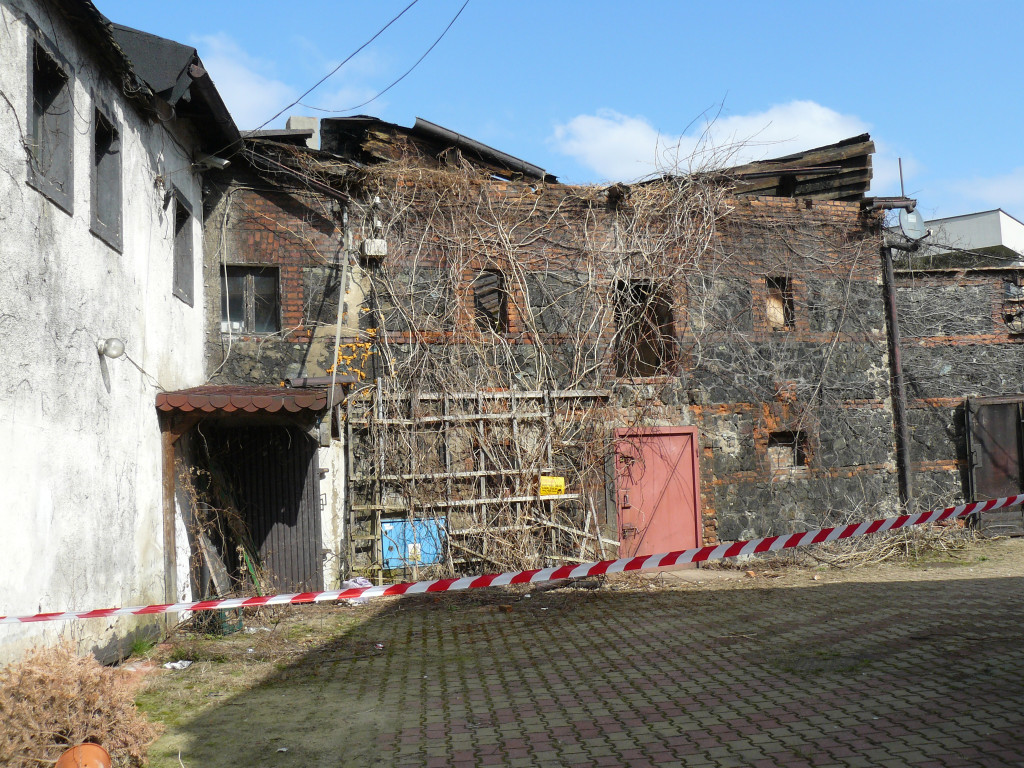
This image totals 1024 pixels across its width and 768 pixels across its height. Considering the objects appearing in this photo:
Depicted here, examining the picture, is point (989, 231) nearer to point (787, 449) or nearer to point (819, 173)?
point (819, 173)

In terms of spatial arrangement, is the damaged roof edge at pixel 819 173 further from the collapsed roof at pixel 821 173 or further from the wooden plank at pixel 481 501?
the wooden plank at pixel 481 501

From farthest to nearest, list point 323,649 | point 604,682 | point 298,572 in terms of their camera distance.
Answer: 1. point 298,572
2. point 323,649
3. point 604,682

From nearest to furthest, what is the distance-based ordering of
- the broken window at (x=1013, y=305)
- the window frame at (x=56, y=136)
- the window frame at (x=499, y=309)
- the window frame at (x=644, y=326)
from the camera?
the window frame at (x=56, y=136), the window frame at (x=499, y=309), the window frame at (x=644, y=326), the broken window at (x=1013, y=305)

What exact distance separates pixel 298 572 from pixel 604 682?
16.9 feet

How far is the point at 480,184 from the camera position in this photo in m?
11.6

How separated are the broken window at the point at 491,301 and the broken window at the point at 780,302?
4.23 meters

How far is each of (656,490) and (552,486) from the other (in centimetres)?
174

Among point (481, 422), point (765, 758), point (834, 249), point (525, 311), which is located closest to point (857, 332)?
point (834, 249)

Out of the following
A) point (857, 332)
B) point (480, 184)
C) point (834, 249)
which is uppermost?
point (480, 184)

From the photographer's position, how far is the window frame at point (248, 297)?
10.5m

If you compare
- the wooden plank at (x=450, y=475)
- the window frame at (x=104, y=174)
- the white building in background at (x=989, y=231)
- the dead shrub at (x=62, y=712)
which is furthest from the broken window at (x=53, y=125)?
the white building in background at (x=989, y=231)

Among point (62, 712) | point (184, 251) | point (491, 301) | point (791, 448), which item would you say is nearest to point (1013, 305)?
point (791, 448)

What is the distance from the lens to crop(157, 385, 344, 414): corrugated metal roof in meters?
7.99

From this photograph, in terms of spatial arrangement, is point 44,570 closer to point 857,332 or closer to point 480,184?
point 480,184
